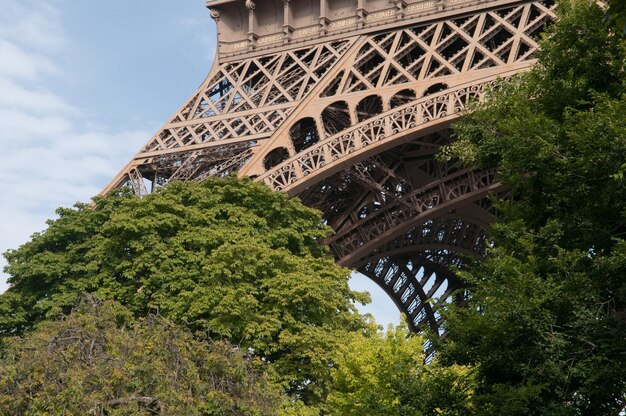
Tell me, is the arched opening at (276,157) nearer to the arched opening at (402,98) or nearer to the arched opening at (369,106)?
the arched opening at (369,106)

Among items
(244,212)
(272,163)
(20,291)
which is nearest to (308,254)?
(244,212)

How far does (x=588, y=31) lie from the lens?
706 inches

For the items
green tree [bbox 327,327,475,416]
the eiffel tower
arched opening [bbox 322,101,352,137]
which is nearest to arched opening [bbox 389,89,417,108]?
the eiffel tower

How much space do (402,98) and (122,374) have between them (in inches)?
619

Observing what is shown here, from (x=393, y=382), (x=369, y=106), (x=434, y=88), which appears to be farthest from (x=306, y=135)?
(x=393, y=382)

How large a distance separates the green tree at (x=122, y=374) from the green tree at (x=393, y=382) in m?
1.74

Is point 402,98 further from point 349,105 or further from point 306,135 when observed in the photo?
point 306,135

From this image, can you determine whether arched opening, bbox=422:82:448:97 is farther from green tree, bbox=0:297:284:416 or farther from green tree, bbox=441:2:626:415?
green tree, bbox=441:2:626:415

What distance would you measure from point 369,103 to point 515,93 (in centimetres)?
1599

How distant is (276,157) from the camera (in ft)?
112

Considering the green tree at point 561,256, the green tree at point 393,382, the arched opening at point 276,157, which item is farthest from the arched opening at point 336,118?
the green tree at point 561,256

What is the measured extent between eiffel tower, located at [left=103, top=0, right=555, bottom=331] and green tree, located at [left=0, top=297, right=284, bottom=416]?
1035 cm

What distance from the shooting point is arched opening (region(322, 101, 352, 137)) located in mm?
33969

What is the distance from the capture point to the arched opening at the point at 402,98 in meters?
32.8
